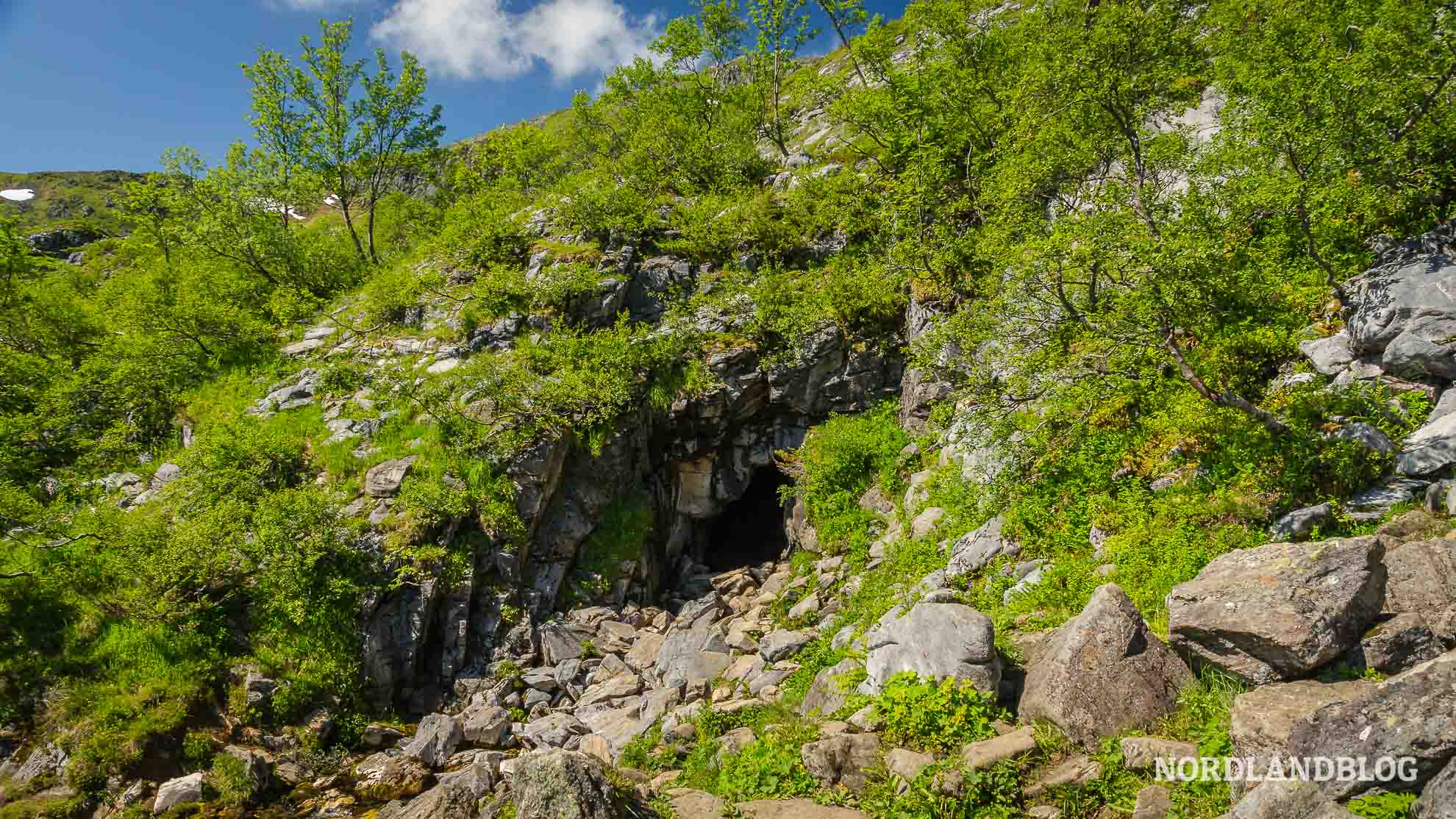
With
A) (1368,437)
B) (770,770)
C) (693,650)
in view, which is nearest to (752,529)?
(693,650)

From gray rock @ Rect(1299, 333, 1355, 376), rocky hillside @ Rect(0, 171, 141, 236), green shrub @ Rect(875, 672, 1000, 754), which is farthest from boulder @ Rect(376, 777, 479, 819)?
rocky hillside @ Rect(0, 171, 141, 236)

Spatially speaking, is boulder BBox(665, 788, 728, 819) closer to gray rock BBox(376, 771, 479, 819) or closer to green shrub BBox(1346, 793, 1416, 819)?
gray rock BBox(376, 771, 479, 819)

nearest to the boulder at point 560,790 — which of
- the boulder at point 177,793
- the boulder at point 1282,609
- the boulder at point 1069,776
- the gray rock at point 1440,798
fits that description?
the boulder at point 1069,776

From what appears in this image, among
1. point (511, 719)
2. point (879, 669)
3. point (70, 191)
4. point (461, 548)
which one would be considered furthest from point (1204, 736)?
point (70, 191)

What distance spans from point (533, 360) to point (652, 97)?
24560mm

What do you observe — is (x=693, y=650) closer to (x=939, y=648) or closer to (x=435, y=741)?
(x=435, y=741)

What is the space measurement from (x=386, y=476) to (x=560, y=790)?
13.4 m

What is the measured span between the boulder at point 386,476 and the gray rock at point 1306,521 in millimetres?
19860

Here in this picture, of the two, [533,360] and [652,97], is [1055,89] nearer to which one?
[533,360]

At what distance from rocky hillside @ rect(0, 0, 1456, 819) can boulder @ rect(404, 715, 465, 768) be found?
0.09m

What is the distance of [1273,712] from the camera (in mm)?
5719

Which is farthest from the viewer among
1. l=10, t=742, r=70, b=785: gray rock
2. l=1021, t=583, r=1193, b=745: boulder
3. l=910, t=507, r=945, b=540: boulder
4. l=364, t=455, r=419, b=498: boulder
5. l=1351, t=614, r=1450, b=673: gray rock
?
l=364, t=455, r=419, b=498: boulder

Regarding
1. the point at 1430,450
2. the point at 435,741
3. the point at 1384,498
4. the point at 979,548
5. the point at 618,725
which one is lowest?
the point at 618,725

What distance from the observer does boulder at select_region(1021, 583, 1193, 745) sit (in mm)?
6922
